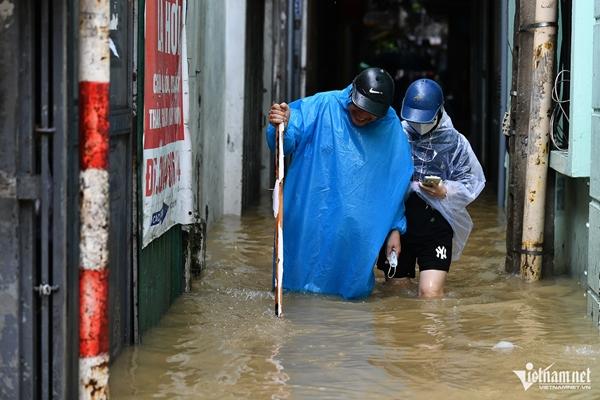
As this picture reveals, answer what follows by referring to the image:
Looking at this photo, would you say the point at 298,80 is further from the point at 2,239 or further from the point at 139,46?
the point at 2,239

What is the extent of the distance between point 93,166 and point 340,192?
11.1 feet

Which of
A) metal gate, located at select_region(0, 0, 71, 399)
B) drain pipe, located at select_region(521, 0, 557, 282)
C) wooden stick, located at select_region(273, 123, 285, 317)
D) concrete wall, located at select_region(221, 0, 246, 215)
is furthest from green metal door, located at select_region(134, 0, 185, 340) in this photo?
concrete wall, located at select_region(221, 0, 246, 215)

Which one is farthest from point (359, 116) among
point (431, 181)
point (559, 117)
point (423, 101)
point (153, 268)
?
point (559, 117)

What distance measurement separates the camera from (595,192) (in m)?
6.53

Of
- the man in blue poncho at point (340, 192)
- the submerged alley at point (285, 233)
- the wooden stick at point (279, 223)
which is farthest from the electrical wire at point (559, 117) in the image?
the wooden stick at point (279, 223)

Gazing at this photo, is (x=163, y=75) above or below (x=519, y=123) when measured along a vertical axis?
above

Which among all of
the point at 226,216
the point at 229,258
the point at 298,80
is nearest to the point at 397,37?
the point at 298,80

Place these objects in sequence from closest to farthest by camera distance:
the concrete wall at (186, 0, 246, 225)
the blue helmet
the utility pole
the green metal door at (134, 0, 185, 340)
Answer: the green metal door at (134, 0, 185, 340) → the blue helmet → the utility pole → the concrete wall at (186, 0, 246, 225)

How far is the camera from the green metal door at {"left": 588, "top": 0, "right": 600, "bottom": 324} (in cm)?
644

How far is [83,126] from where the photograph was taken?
13.4 ft

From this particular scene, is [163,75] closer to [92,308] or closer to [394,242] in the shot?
[394,242]

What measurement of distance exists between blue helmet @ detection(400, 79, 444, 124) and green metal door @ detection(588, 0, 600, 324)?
3.40ft

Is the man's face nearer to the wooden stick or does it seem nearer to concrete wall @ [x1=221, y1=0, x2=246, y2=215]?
the wooden stick

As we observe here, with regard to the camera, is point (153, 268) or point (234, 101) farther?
point (234, 101)
